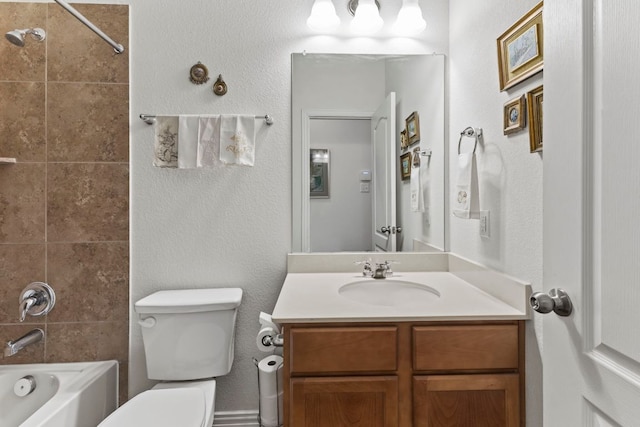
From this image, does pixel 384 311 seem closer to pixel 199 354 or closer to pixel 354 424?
pixel 354 424

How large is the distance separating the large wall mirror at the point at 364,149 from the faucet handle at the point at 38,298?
1167 mm

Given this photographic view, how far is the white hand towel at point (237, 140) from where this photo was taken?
1.61 metres

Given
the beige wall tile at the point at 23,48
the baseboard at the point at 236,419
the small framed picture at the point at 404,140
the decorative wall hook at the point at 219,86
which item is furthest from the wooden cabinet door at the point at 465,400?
the beige wall tile at the point at 23,48

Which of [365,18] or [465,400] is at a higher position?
[365,18]

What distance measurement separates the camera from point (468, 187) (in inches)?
52.3

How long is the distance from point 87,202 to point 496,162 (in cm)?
184

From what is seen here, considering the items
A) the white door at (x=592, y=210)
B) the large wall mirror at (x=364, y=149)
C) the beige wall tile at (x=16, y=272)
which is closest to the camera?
the white door at (x=592, y=210)

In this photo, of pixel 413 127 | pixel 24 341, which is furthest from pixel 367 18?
pixel 24 341

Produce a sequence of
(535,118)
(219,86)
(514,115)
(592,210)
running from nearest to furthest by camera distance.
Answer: (592,210) → (535,118) → (514,115) → (219,86)

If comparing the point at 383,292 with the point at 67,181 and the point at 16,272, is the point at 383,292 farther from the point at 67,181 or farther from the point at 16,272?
the point at 16,272

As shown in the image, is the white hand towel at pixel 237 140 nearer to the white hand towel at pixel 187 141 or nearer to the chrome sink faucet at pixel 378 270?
the white hand towel at pixel 187 141

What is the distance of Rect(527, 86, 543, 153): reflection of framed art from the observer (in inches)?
40.9

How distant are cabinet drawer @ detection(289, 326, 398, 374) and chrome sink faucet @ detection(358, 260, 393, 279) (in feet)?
1.59

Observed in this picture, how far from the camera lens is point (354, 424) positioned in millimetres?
1098
